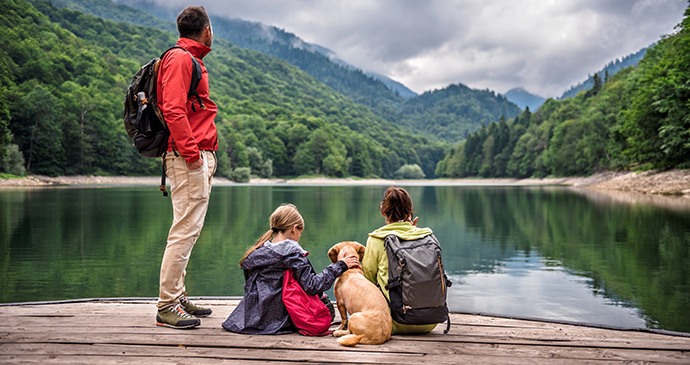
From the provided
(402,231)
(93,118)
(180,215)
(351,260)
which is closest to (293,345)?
(351,260)

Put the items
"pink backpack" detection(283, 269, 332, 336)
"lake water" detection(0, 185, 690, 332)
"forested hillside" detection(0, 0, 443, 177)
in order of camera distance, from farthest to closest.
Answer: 1. "forested hillside" detection(0, 0, 443, 177)
2. "lake water" detection(0, 185, 690, 332)
3. "pink backpack" detection(283, 269, 332, 336)

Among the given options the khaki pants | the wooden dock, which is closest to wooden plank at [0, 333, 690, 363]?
the wooden dock

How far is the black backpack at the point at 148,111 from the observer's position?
3.92 meters

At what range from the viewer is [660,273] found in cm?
994

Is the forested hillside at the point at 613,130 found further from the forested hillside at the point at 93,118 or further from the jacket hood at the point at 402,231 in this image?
the forested hillside at the point at 93,118

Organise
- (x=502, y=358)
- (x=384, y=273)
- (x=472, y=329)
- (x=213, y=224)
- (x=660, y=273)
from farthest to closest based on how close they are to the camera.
Result: (x=213, y=224) → (x=660, y=273) → (x=472, y=329) → (x=384, y=273) → (x=502, y=358)

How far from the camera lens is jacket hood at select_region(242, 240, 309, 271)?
378 centimetres

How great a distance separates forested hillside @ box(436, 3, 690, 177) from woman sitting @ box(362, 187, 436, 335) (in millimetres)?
39315

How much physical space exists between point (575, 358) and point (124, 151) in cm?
8435

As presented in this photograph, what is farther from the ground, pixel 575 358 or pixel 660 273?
pixel 575 358

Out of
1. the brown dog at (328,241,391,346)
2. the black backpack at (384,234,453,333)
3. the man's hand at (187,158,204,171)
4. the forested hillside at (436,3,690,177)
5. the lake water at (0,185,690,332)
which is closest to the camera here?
the brown dog at (328,241,391,346)

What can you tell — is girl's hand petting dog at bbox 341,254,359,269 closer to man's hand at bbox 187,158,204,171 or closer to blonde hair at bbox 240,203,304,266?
blonde hair at bbox 240,203,304,266

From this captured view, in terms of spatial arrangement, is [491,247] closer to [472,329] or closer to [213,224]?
[472,329]

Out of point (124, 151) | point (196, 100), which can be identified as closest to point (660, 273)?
point (196, 100)
